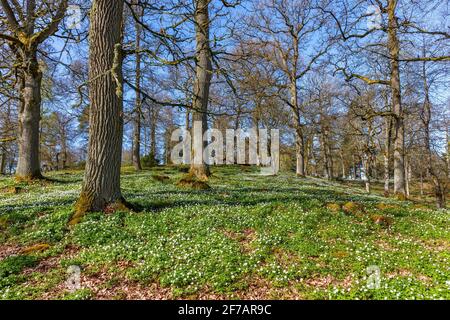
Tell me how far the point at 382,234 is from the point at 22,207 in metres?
11.5

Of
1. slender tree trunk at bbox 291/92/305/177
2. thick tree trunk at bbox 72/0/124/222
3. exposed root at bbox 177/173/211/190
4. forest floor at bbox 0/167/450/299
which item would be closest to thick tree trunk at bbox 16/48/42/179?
forest floor at bbox 0/167/450/299

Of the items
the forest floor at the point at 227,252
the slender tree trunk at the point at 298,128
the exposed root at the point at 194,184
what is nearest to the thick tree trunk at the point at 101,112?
the forest floor at the point at 227,252

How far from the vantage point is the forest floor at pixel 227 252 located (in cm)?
525

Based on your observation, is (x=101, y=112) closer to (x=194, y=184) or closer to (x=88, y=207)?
(x=88, y=207)

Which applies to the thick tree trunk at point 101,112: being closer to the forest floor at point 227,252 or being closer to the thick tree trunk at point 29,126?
the forest floor at point 227,252

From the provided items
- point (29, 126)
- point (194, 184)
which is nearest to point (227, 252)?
point (194, 184)

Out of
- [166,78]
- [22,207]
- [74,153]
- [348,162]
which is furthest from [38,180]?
[348,162]

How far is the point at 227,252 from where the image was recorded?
6465mm

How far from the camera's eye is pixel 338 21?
489 inches

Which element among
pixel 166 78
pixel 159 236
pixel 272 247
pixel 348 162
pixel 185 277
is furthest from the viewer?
pixel 348 162

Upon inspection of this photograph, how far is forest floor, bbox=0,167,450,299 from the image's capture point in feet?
17.2

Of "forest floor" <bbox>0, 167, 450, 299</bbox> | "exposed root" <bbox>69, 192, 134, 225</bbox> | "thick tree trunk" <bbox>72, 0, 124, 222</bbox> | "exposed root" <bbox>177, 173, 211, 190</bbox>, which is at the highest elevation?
"thick tree trunk" <bbox>72, 0, 124, 222</bbox>

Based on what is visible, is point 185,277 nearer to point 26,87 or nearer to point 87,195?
point 87,195

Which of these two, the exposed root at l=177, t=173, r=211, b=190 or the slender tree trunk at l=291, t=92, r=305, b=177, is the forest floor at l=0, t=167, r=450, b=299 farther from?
the slender tree trunk at l=291, t=92, r=305, b=177
